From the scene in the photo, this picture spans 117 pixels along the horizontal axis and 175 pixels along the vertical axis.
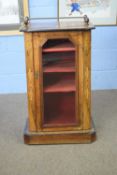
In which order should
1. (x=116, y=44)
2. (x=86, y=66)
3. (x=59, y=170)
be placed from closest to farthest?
(x=59, y=170) → (x=86, y=66) → (x=116, y=44)

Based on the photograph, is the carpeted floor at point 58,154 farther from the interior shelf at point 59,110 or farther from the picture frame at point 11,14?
the picture frame at point 11,14

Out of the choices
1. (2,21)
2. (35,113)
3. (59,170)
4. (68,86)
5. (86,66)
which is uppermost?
(2,21)

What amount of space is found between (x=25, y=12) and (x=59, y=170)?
1.85 metres

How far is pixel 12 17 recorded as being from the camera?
3133 millimetres

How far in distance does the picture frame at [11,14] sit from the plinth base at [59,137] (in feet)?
4.53

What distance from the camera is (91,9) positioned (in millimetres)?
3146

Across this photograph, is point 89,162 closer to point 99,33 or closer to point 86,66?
point 86,66

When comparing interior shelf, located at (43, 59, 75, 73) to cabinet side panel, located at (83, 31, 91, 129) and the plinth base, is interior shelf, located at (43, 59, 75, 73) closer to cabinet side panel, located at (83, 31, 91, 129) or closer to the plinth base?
cabinet side panel, located at (83, 31, 91, 129)

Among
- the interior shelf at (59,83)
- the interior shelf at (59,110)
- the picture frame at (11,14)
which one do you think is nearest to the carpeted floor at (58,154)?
the interior shelf at (59,110)

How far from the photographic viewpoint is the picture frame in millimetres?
3084

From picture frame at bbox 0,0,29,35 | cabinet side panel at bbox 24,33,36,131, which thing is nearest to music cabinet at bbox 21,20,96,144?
cabinet side panel at bbox 24,33,36,131

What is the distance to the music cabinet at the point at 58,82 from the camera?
2.04m

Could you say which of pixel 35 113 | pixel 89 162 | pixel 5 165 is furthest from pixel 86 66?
pixel 5 165

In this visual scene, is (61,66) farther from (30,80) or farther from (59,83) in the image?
(30,80)
